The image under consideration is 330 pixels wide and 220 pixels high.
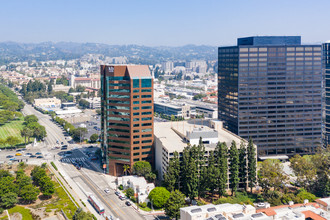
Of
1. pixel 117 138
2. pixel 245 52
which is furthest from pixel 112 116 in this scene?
pixel 245 52

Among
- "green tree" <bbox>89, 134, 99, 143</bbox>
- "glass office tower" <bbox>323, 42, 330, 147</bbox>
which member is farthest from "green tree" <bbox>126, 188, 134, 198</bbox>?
"glass office tower" <bbox>323, 42, 330, 147</bbox>

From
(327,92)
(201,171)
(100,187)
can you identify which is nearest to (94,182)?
(100,187)

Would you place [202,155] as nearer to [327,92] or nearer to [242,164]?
[242,164]

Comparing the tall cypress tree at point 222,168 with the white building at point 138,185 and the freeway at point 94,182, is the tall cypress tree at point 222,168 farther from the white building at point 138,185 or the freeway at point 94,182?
the freeway at point 94,182

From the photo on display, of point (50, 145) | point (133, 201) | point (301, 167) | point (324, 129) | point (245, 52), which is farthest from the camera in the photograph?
point (50, 145)

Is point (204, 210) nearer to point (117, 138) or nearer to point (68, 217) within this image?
point (68, 217)

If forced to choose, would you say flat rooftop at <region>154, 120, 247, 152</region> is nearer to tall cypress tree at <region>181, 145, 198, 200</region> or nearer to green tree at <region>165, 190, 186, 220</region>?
tall cypress tree at <region>181, 145, 198, 200</region>
